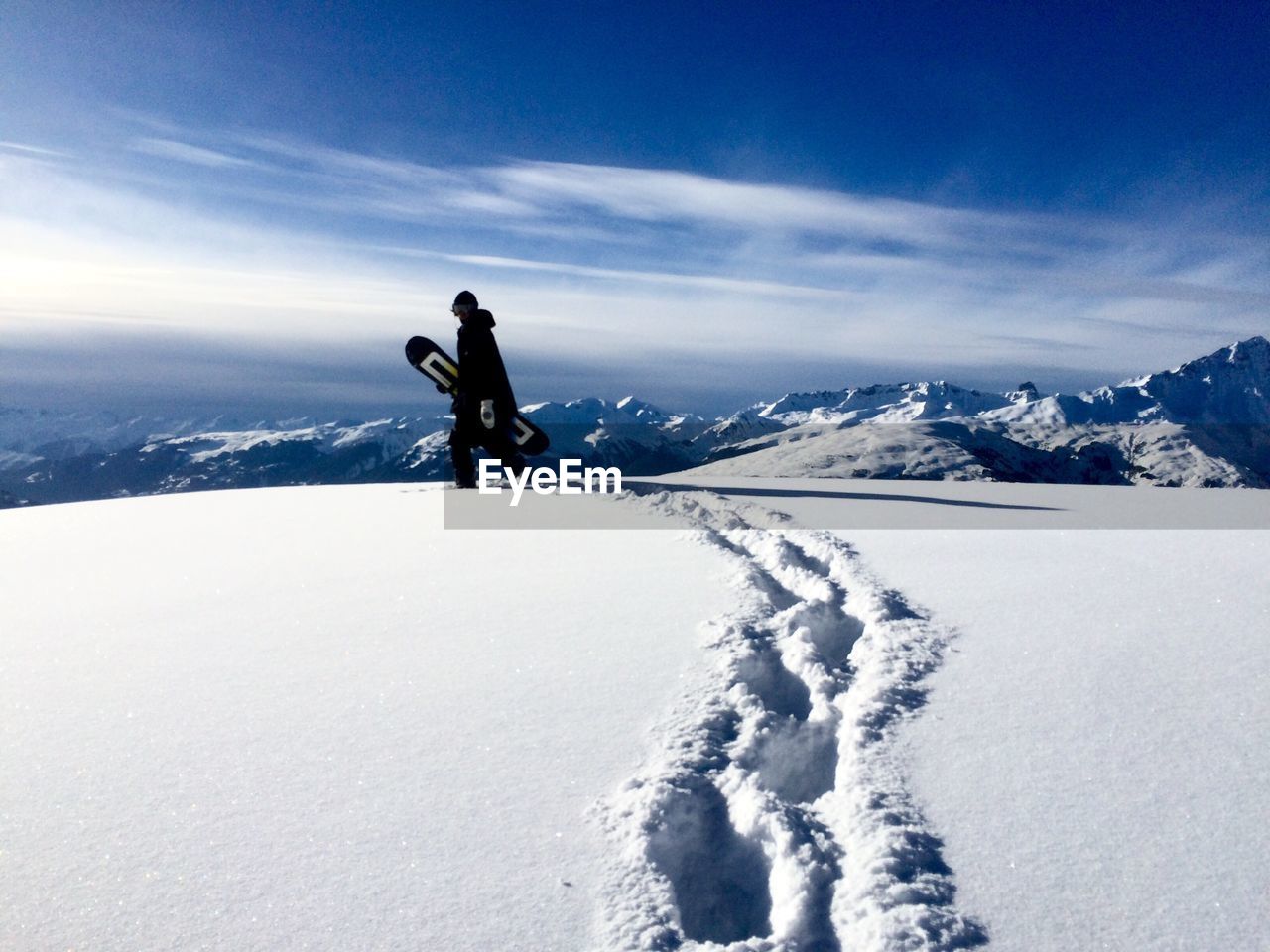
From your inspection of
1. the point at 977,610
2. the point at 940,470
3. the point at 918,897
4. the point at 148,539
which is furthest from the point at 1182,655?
the point at 940,470

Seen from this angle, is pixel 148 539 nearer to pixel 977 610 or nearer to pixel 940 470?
pixel 977 610

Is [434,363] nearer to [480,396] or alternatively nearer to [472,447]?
[480,396]

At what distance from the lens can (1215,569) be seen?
7.51 meters

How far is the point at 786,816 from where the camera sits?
3.53m

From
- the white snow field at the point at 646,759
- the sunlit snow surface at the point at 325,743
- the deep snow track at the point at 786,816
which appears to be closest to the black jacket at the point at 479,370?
the sunlit snow surface at the point at 325,743

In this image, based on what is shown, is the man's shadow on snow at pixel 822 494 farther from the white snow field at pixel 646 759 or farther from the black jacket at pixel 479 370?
the white snow field at pixel 646 759

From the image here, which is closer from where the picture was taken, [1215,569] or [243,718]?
[243,718]

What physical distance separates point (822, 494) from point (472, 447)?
7334 mm

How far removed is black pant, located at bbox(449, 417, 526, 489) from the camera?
15148mm

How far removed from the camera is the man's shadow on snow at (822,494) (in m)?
13.1

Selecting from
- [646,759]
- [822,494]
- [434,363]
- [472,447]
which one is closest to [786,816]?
[646,759]

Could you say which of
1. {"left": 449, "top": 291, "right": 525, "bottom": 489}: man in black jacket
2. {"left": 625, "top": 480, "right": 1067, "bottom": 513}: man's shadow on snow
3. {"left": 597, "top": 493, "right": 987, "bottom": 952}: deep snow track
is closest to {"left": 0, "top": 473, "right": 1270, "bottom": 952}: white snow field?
{"left": 597, "top": 493, "right": 987, "bottom": 952}: deep snow track

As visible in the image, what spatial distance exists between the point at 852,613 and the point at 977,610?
103 centimetres

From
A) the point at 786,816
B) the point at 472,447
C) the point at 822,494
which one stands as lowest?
the point at 786,816
